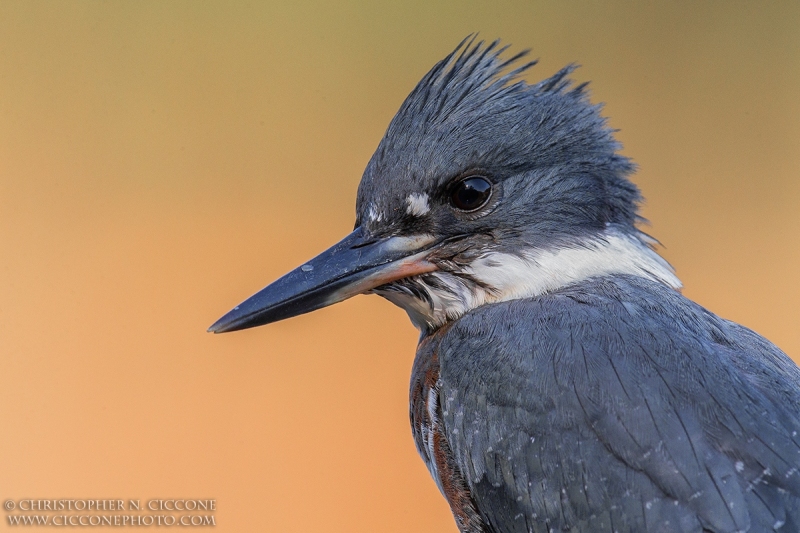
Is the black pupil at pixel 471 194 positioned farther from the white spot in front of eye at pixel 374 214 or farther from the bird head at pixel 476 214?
the white spot in front of eye at pixel 374 214

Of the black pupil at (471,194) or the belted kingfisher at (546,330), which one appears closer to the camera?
the belted kingfisher at (546,330)

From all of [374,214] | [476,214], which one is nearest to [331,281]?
A: [374,214]

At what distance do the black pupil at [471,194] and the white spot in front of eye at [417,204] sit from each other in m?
0.05

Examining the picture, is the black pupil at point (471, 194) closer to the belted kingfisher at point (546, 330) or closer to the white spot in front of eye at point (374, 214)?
the belted kingfisher at point (546, 330)

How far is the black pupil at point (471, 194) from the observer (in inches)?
51.4

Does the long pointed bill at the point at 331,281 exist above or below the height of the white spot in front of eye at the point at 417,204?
below

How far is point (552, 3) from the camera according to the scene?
8.43 ft

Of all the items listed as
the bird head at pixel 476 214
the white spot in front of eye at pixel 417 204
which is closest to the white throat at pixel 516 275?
the bird head at pixel 476 214

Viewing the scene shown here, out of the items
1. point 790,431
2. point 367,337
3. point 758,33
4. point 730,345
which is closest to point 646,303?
point 730,345

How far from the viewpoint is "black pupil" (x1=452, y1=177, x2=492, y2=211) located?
1305 millimetres

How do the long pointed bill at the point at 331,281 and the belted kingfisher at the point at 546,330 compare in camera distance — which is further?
the long pointed bill at the point at 331,281

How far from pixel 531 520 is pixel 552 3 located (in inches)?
75.1

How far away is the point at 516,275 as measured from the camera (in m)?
1.31

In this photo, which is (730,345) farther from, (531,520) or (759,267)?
(759,267)
